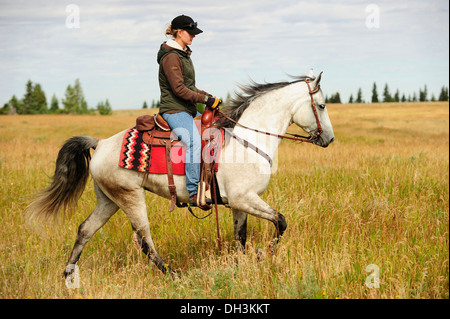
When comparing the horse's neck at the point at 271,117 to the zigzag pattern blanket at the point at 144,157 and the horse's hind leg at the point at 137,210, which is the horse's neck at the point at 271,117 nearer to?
the zigzag pattern blanket at the point at 144,157

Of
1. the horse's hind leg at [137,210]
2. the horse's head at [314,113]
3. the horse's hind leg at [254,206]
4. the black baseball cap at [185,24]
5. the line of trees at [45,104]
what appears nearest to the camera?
the horse's hind leg at [254,206]

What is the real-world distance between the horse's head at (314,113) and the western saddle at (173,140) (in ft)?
3.64

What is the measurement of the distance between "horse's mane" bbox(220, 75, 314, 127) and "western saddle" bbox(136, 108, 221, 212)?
22 centimetres

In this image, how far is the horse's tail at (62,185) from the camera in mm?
5586

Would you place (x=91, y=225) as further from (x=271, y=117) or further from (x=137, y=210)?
(x=271, y=117)

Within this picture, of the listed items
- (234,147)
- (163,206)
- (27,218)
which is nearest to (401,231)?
(234,147)

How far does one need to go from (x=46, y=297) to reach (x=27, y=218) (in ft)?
5.13

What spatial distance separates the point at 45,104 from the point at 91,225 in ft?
322

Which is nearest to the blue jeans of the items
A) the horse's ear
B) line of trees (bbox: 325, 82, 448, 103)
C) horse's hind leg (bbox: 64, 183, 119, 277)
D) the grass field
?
the grass field

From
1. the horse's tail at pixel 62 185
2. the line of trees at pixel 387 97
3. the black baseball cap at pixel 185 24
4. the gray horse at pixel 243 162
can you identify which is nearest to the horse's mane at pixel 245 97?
the gray horse at pixel 243 162

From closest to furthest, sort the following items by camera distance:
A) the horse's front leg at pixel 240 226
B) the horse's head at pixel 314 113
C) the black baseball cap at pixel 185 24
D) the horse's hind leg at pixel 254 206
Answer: the horse's hind leg at pixel 254 206, the black baseball cap at pixel 185 24, the horse's head at pixel 314 113, the horse's front leg at pixel 240 226

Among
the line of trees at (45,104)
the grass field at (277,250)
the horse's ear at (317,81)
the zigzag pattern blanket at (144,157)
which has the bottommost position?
the grass field at (277,250)

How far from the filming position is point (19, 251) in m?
5.88

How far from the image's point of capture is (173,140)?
5.16 metres
